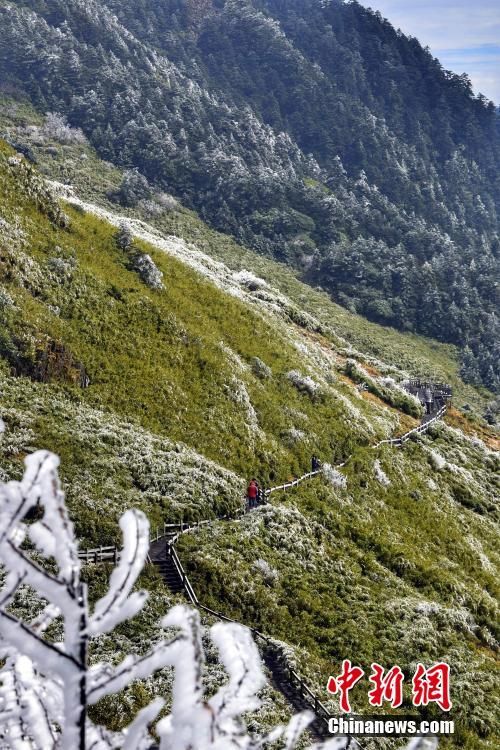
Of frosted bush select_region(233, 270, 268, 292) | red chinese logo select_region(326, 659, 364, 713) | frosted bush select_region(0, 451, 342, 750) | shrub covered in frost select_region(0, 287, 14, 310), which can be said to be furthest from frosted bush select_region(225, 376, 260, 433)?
frosted bush select_region(0, 451, 342, 750)

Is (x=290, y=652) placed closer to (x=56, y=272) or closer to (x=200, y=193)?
(x=56, y=272)

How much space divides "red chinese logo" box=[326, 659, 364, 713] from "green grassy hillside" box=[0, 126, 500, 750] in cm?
42

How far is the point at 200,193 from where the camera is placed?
345ft

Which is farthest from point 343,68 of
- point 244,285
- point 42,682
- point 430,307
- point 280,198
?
point 42,682

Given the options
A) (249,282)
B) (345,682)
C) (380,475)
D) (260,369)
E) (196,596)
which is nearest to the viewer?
(345,682)

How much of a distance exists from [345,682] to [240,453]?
11.5 m

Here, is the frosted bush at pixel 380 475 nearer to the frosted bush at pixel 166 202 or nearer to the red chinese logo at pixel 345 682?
the red chinese logo at pixel 345 682

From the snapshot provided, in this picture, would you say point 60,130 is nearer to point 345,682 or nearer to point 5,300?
point 5,300

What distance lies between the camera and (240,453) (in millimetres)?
26422

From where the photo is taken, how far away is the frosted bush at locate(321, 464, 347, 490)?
90.9 ft

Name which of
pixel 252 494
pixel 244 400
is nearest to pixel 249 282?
pixel 244 400

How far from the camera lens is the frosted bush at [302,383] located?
109ft

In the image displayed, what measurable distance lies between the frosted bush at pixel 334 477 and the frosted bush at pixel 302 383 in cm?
556

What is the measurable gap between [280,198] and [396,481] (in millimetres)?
86131
